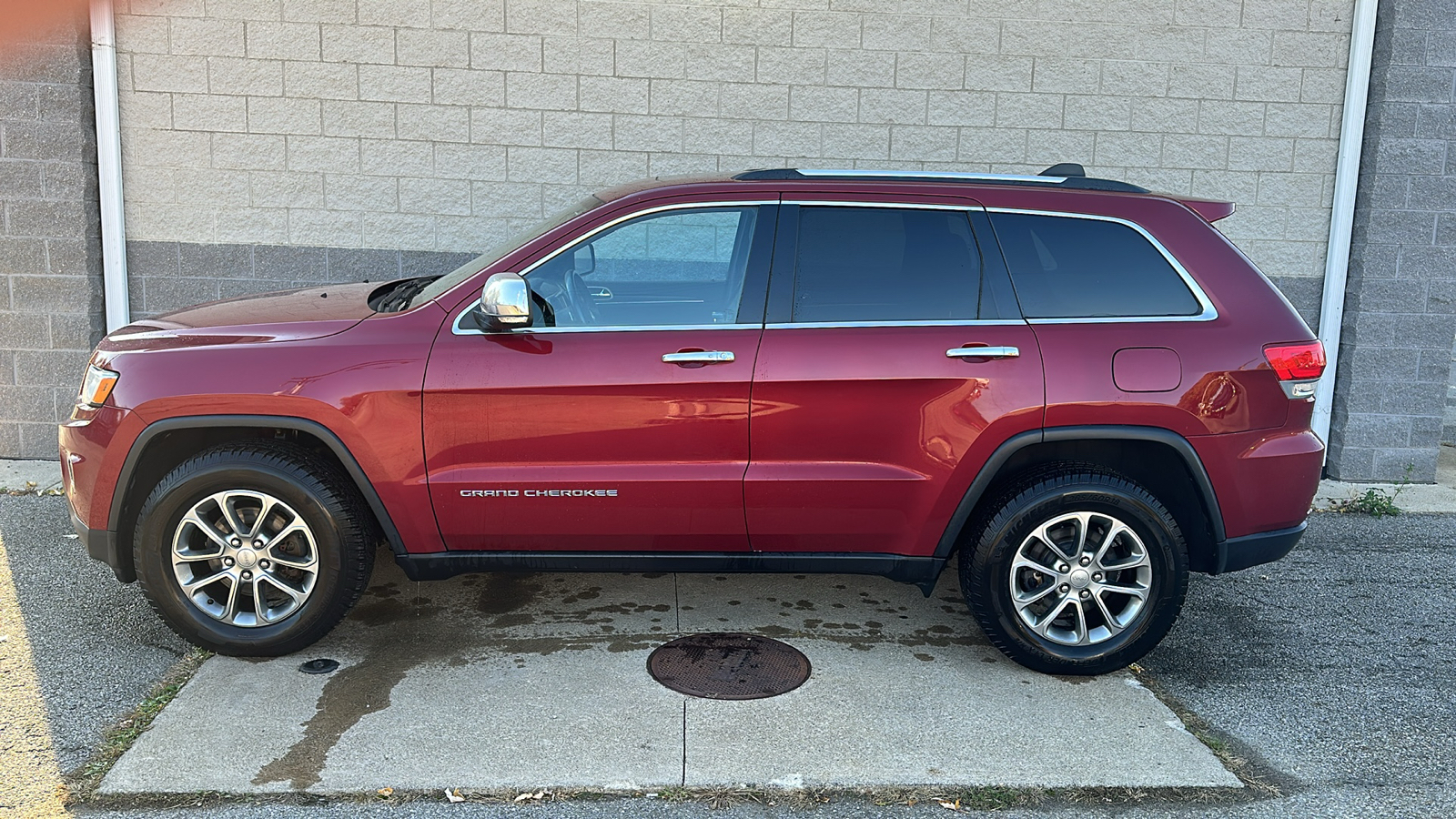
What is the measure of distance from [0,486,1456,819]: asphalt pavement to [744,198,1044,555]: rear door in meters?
0.98

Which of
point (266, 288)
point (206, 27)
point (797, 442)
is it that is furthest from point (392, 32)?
point (797, 442)

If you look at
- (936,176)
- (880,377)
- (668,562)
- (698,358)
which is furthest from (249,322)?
(936,176)

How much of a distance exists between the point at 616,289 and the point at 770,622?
1.59 meters

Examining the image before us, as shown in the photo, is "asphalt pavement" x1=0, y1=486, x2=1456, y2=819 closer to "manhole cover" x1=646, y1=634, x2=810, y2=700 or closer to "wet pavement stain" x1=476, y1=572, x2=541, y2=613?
"manhole cover" x1=646, y1=634, x2=810, y2=700

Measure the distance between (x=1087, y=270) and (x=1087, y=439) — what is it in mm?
656

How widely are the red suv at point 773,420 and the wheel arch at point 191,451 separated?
0.01m

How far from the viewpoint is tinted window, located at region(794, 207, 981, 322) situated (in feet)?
13.9

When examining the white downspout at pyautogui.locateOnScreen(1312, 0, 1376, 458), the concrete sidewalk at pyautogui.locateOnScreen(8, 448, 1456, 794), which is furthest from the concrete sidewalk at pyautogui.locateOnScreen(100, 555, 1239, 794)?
the white downspout at pyautogui.locateOnScreen(1312, 0, 1376, 458)

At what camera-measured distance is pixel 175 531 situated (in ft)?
13.7

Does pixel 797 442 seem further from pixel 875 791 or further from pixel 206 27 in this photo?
pixel 206 27

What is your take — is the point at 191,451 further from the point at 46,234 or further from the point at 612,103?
the point at 612,103

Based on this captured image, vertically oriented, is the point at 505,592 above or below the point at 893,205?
below

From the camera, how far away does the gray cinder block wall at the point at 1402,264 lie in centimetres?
698

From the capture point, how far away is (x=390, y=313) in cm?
427
